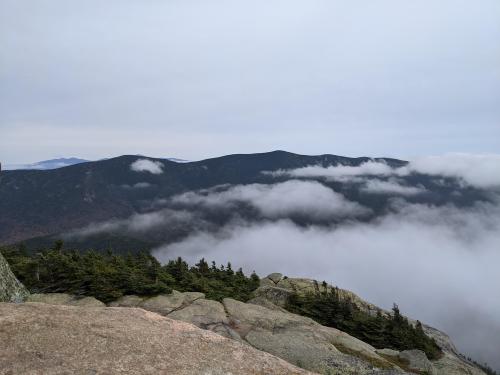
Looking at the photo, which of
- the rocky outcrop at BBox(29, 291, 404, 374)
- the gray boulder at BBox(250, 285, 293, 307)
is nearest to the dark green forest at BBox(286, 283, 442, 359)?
the gray boulder at BBox(250, 285, 293, 307)

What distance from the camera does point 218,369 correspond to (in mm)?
13875

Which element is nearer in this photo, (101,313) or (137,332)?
(137,332)

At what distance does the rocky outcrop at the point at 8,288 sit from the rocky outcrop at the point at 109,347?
662 cm

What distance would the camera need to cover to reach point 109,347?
1421cm

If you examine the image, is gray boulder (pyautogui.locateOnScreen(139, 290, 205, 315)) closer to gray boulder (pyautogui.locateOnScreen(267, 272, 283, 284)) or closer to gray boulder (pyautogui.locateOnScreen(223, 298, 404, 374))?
gray boulder (pyautogui.locateOnScreen(223, 298, 404, 374))

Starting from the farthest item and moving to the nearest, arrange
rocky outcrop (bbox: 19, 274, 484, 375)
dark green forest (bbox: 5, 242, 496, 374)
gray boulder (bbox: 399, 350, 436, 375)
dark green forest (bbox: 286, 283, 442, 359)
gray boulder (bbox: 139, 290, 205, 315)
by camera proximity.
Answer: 1. dark green forest (bbox: 286, 283, 442, 359)
2. dark green forest (bbox: 5, 242, 496, 374)
3. gray boulder (bbox: 139, 290, 205, 315)
4. gray boulder (bbox: 399, 350, 436, 375)
5. rocky outcrop (bbox: 19, 274, 484, 375)

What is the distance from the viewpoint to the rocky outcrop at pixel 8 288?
2233 cm

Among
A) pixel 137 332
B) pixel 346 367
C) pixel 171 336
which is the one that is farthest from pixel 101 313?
pixel 346 367

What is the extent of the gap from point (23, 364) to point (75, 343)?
1916 mm

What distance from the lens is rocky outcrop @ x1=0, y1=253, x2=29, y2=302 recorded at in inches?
879

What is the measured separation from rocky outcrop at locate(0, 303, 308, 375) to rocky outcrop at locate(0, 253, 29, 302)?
662 centimetres

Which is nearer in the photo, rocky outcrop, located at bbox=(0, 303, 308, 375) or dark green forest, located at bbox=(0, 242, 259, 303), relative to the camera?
Answer: rocky outcrop, located at bbox=(0, 303, 308, 375)

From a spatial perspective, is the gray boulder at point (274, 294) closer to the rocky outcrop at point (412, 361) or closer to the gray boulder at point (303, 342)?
the gray boulder at point (303, 342)

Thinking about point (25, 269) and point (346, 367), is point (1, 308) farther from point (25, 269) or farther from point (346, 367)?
point (25, 269)
